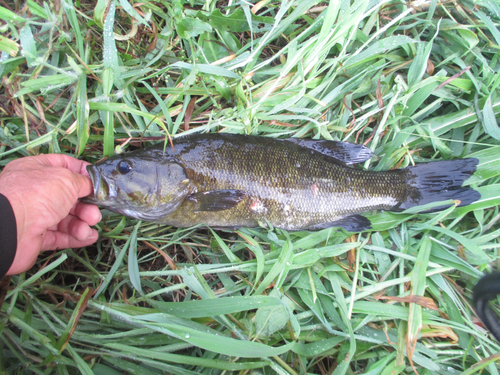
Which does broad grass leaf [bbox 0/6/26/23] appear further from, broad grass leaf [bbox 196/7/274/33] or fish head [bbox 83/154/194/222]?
broad grass leaf [bbox 196/7/274/33]

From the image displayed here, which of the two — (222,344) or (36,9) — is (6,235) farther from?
(36,9)

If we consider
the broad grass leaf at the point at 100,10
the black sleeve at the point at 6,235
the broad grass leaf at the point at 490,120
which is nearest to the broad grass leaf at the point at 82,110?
the broad grass leaf at the point at 100,10

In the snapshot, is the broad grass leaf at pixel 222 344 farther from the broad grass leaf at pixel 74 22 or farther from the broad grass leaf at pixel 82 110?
the broad grass leaf at pixel 74 22

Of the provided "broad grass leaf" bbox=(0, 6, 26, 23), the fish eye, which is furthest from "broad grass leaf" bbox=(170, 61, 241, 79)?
"broad grass leaf" bbox=(0, 6, 26, 23)

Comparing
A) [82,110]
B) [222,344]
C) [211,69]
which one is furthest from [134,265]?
[211,69]

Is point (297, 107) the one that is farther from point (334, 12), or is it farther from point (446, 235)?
point (446, 235)
